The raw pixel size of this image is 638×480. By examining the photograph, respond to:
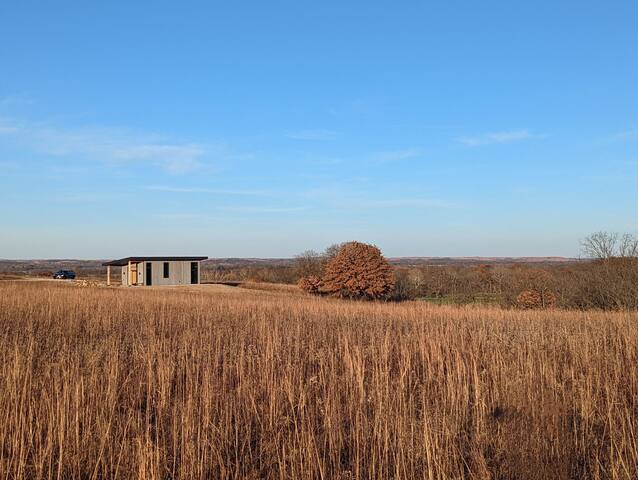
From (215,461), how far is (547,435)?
2760 millimetres

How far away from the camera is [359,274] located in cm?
3741

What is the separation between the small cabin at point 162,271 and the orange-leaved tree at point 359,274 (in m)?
14.0

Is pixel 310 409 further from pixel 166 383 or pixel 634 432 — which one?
pixel 634 432

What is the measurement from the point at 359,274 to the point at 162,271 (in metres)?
18.2

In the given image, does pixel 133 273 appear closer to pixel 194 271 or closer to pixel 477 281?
pixel 194 271

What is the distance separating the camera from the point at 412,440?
3932 mm

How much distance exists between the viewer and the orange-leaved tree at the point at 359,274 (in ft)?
122

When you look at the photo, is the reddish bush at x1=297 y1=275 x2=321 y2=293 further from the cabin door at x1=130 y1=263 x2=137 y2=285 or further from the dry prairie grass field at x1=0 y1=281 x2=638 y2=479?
the dry prairie grass field at x1=0 y1=281 x2=638 y2=479

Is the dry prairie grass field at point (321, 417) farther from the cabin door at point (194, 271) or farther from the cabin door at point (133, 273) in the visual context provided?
the cabin door at point (133, 273)

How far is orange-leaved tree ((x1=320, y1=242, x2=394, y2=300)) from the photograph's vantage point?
3732 cm

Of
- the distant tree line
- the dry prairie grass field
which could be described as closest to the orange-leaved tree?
the distant tree line

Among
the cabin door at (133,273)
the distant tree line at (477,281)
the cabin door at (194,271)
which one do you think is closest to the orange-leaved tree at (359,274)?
the distant tree line at (477,281)

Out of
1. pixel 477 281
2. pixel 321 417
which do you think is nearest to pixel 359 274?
pixel 477 281

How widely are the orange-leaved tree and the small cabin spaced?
14.0 meters
